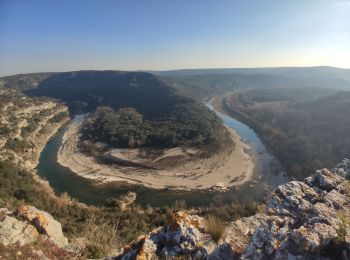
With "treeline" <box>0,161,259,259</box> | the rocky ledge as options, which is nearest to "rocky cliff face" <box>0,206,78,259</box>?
the rocky ledge

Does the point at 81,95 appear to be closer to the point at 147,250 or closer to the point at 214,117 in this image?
the point at 214,117

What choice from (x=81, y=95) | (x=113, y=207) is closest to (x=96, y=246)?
(x=113, y=207)

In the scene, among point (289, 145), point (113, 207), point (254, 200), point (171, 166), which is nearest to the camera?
point (113, 207)

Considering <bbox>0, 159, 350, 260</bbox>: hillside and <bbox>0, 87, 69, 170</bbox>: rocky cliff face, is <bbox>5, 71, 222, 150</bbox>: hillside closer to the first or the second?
<bbox>0, 87, 69, 170</bbox>: rocky cliff face

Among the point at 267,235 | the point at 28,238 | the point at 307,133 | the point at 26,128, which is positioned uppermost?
the point at 267,235

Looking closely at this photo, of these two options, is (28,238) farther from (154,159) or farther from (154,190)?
(154,159)

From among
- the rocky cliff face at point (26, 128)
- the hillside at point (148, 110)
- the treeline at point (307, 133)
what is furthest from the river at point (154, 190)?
the hillside at point (148, 110)

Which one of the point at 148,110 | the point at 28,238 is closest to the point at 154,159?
the point at 148,110
